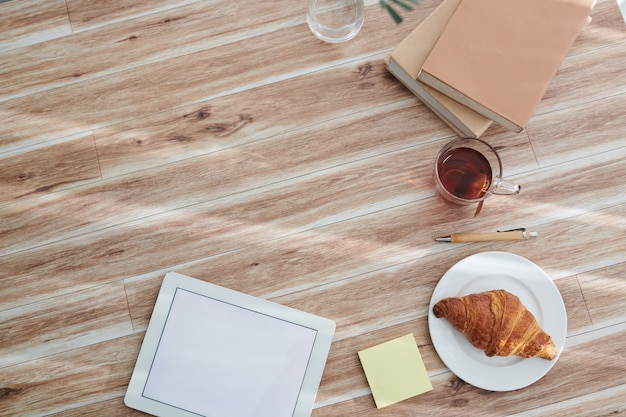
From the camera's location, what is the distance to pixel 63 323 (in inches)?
45.0

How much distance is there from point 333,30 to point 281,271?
17.8 inches

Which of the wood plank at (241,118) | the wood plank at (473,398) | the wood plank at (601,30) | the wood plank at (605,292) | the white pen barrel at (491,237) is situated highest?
the wood plank at (601,30)

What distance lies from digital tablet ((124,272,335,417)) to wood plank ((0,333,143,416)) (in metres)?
0.03

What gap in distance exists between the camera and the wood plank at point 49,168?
1.18 metres

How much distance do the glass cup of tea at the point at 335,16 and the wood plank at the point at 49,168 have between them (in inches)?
18.6

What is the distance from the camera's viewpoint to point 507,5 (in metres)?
1.14

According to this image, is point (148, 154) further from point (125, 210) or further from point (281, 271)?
point (281, 271)

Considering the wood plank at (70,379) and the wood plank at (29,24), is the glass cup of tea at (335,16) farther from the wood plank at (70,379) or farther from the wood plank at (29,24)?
the wood plank at (70,379)

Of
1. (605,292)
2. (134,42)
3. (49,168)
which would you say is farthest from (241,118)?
(605,292)

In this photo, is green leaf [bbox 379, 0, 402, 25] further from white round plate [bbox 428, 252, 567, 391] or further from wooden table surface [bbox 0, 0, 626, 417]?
white round plate [bbox 428, 252, 567, 391]

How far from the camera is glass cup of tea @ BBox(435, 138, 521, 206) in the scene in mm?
1134

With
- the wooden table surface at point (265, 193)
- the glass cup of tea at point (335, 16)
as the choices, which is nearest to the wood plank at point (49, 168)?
the wooden table surface at point (265, 193)

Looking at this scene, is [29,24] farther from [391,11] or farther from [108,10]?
[391,11]

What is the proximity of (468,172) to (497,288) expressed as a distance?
211 mm
